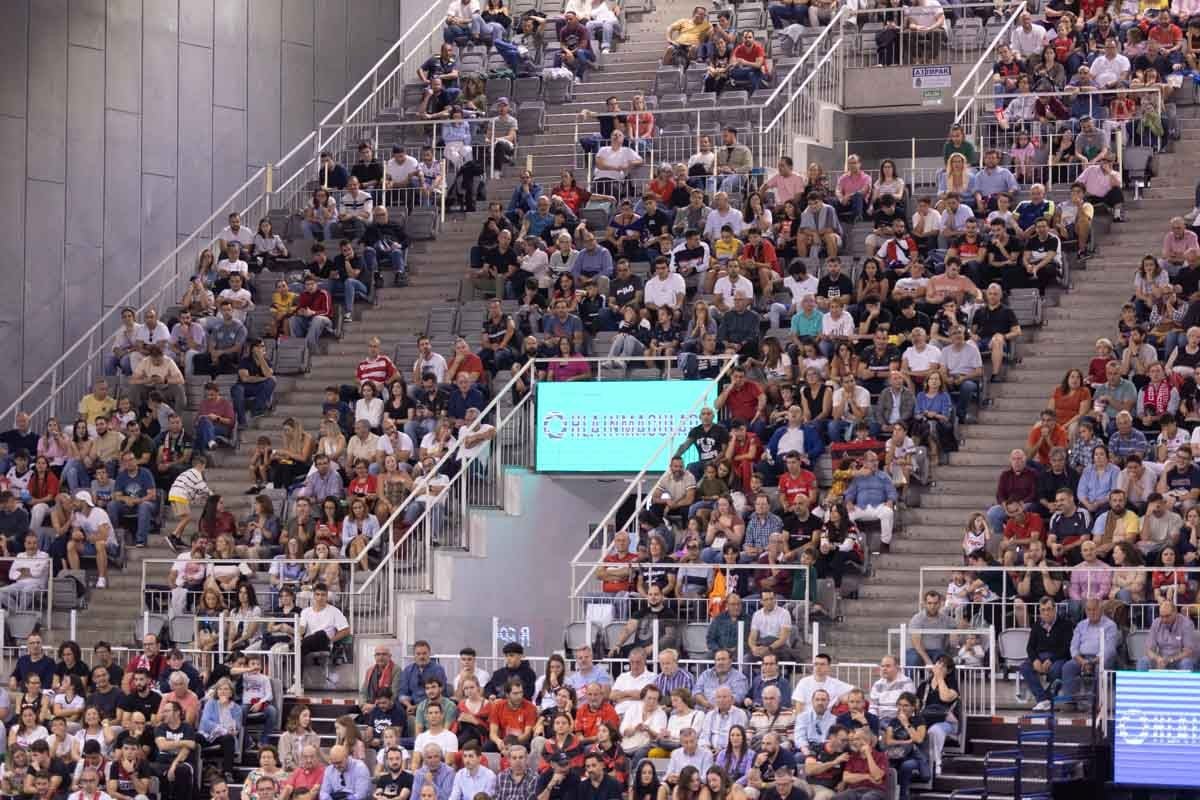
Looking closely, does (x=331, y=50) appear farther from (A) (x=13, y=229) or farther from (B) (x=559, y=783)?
(B) (x=559, y=783)

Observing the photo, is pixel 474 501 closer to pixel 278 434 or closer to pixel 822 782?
pixel 278 434

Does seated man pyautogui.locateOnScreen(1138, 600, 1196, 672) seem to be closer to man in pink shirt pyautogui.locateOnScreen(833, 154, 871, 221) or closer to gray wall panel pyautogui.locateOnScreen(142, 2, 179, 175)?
man in pink shirt pyautogui.locateOnScreen(833, 154, 871, 221)

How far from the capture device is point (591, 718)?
2083cm

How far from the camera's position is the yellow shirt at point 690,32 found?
33656mm

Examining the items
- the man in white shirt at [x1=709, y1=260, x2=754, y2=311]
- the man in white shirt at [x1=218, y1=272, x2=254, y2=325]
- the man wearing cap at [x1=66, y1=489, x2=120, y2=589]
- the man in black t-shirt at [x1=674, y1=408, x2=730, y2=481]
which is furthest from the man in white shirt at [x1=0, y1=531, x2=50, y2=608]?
the man in white shirt at [x1=709, y1=260, x2=754, y2=311]

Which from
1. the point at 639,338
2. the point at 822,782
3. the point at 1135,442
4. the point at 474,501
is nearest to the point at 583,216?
the point at 639,338

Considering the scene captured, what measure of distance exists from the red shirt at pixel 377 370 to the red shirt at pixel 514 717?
7.14m

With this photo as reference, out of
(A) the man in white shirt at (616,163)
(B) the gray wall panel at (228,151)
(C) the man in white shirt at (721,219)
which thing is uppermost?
(B) the gray wall panel at (228,151)

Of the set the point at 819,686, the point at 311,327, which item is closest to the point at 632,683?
the point at 819,686

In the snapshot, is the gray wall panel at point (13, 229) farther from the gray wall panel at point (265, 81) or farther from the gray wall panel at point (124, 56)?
the gray wall panel at point (265, 81)

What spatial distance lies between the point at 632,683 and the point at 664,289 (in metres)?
7.21

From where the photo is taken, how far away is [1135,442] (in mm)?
23125

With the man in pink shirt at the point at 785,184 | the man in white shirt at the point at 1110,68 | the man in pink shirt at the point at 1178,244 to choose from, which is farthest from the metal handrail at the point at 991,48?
the man in pink shirt at the point at 1178,244

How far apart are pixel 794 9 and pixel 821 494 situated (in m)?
10.8
